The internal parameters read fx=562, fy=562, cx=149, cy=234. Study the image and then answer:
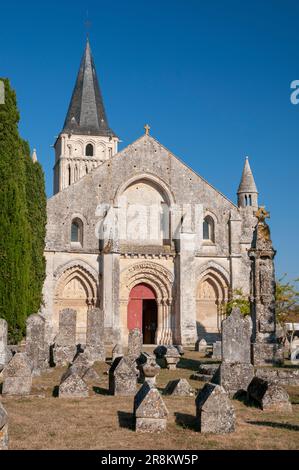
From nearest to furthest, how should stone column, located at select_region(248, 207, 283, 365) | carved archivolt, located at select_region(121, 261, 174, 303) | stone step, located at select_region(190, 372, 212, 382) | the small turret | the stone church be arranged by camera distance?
stone step, located at select_region(190, 372, 212, 382) < stone column, located at select_region(248, 207, 283, 365) < the stone church < carved archivolt, located at select_region(121, 261, 174, 303) < the small turret

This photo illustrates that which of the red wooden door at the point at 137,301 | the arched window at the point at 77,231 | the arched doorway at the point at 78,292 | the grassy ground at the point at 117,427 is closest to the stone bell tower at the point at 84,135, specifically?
the arched window at the point at 77,231

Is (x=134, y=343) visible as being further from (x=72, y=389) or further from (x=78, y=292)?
(x=78, y=292)

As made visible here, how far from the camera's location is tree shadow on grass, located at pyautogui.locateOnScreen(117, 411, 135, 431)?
9.09 m

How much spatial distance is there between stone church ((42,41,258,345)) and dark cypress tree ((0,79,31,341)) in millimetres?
7523

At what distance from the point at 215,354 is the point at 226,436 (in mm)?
14330

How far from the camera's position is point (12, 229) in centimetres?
2297

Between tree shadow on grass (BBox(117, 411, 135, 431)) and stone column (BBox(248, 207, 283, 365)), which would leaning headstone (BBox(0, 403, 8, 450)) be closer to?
tree shadow on grass (BBox(117, 411, 135, 431))

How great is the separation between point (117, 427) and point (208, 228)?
84.8ft

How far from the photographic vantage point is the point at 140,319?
33.9 m

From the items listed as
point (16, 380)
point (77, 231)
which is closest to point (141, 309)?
point (77, 231)

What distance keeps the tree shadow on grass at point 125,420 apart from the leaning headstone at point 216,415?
1142 mm

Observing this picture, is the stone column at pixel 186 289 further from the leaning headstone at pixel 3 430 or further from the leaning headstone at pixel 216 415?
the leaning headstone at pixel 3 430

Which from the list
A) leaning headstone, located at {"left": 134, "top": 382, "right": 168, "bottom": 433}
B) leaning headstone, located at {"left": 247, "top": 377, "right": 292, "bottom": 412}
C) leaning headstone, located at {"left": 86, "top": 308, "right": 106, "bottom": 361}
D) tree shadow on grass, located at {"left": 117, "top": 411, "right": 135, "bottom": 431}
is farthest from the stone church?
leaning headstone, located at {"left": 134, "top": 382, "right": 168, "bottom": 433}

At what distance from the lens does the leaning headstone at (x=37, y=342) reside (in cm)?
1736
